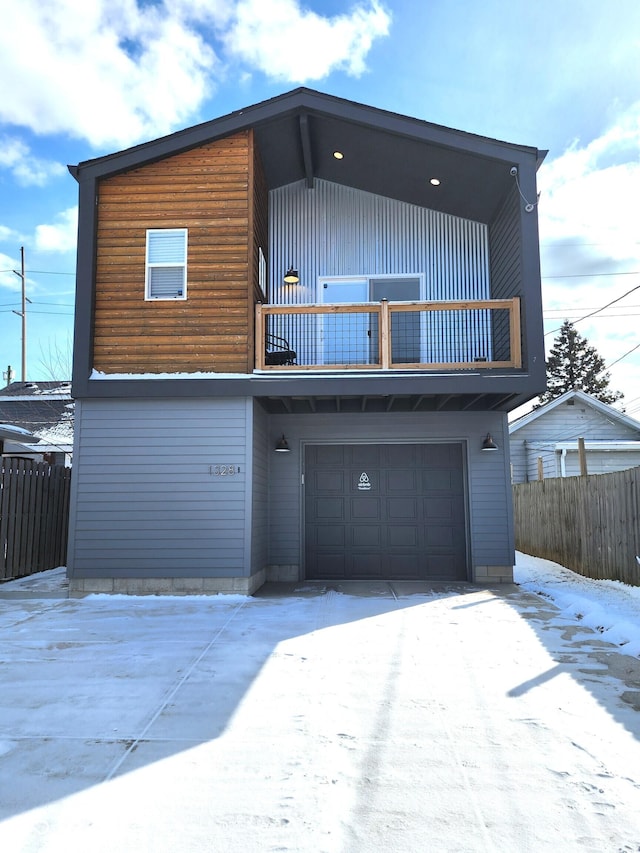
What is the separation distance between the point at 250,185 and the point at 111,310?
99.4 inches

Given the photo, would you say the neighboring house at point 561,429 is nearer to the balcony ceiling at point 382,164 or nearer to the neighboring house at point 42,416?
the balcony ceiling at point 382,164

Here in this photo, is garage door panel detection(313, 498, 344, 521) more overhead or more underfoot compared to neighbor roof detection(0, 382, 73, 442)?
more underfoot

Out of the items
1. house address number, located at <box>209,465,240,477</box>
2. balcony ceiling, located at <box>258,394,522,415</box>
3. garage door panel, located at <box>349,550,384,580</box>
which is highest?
balcony ceiling, located at <box>258,394,522,415</box>

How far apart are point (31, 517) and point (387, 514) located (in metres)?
5.43

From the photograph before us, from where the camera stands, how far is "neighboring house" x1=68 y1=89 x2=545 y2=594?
25.2ft

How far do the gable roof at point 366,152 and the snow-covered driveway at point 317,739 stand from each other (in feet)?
19.7

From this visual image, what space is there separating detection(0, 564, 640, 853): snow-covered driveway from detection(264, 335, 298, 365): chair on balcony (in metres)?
4.00

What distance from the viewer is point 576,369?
37.6 meters

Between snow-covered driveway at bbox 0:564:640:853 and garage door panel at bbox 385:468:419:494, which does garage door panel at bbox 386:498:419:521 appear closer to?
garage door panel at bbox 385:468:419:494

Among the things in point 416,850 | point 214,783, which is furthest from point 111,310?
point 416,850

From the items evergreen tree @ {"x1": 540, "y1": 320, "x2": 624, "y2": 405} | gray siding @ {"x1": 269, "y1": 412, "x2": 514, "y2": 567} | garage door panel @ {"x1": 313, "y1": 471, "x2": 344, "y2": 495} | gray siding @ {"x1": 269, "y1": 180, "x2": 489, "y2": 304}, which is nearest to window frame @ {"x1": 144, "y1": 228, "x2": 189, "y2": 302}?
gray siding @ {"x1": 269, "y1": 180, "x2": 489, "y2": 304}

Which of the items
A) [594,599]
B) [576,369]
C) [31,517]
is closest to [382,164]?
[594,599]

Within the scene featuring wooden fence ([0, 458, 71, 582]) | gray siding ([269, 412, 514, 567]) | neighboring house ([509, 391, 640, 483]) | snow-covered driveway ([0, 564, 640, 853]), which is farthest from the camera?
neighboring house ([509, 391, 640, 483])

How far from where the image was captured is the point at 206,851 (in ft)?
7.01
